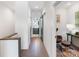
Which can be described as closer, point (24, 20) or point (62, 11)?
point (62, 11)

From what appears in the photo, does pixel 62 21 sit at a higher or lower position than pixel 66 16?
lower

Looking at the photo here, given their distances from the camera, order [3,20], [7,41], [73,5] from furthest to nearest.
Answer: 1. [3,20]
2. [73,5]
3. [7,41]

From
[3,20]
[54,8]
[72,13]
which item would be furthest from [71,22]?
[3,20]

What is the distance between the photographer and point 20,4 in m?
5.88

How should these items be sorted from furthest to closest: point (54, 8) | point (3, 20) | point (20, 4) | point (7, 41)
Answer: point (3, 20), point (20, 4), point (54, 8), point (7, 41)

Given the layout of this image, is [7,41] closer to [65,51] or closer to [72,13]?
[65,51]

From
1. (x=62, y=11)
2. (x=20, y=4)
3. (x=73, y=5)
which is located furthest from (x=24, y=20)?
(x=73, y=5)

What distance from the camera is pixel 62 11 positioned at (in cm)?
455

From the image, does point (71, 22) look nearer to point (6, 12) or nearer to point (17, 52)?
point (17, 52)

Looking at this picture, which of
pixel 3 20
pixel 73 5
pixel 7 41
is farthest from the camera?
pixel 3 20

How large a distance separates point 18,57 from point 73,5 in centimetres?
264

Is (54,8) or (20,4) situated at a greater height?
(20,4)

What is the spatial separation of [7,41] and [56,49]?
5.50 ft

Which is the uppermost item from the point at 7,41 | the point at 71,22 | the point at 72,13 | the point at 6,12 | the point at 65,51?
the point at 6,12
